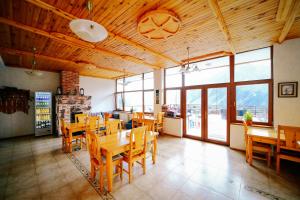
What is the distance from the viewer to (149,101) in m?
6.97

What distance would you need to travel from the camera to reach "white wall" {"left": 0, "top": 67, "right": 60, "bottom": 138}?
533 centimetres

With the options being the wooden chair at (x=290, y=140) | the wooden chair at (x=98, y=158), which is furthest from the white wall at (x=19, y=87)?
the wooden chair at (x=290, y=140)

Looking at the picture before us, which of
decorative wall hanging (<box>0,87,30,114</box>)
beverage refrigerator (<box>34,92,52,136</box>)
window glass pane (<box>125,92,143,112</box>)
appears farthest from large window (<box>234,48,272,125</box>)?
decorative wall hanging (<box>0,87,30,114</box>)

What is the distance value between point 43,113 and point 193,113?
647 centimetres

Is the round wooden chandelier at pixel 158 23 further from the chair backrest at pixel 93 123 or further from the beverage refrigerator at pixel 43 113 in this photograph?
the beverage refrigerator at pixel 43 113

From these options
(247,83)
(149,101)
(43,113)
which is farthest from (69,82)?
(247,83)

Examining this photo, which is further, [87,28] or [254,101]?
[254,101]

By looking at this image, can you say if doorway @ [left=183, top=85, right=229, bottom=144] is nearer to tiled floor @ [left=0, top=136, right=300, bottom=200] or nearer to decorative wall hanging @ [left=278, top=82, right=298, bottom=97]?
tiled floor @ [left=0, top=136, right=300, bottom=200]

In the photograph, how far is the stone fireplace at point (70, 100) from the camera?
586 centimetres

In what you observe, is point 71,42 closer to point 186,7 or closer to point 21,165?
point 186,7

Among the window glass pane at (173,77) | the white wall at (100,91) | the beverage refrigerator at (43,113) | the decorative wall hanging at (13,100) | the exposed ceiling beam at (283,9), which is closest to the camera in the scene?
the exposed ceiling beam at (283,9)

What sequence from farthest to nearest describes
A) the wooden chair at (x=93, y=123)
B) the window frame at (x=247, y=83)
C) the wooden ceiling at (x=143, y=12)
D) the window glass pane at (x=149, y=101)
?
the window glass pane at (x=149, y=101), the wooden chair at (x=93, y=123), the window frame at (x=247, y=83), the wooden ceiling at (x=143, y=12)

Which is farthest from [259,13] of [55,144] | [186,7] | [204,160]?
[55,144]

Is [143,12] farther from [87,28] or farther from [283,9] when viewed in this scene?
[283,9]
